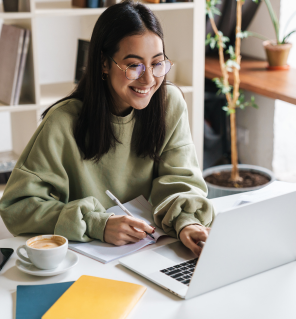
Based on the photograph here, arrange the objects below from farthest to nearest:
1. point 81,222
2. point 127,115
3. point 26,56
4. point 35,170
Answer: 1. point 26,56
2. point 127,115
3. point 35,170
4. point 81,222

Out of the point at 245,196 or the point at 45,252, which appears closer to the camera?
the point at 45,252

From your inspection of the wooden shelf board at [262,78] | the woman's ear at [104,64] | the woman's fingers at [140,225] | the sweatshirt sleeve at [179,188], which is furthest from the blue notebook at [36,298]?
the wooden shelf board at [262,78]

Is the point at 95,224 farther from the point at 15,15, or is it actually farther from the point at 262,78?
the point at 262,78

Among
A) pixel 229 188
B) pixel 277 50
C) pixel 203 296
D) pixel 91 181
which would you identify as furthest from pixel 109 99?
pixel 277 50

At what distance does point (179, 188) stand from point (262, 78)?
152 centimetres

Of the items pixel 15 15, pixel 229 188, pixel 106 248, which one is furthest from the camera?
pixel 229 188

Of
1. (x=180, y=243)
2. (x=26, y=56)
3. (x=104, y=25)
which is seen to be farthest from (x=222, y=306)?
(x=26, y=56)

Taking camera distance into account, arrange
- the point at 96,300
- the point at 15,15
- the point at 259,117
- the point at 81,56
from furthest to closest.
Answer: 1. the point at 259,117
2. the point at 81,56
3. the point at 15,15
4. the point at 96,300

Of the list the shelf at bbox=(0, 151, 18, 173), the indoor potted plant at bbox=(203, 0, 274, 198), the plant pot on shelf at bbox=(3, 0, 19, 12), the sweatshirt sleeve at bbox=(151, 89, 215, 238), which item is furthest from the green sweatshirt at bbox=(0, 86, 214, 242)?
the indoor potted plant at bbox=(203, 0, 274, 198)

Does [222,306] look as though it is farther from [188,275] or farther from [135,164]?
[135,164]

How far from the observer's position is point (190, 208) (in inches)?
47.5

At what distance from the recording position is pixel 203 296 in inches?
Answer: 35.6

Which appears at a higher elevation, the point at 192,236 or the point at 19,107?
the point at 19,107

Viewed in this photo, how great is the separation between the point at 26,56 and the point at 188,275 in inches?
59.3
